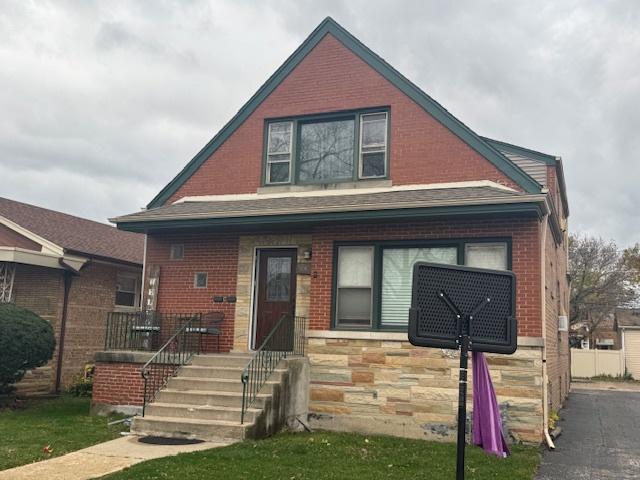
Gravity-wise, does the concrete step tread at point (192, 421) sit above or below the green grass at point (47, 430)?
above

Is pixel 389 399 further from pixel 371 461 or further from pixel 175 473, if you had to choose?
pixel 175 473

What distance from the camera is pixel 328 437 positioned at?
975 centimetres

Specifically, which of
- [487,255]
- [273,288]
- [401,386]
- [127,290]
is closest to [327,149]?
[273,288]

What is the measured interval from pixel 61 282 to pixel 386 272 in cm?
872

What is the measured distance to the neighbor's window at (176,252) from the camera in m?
13.0

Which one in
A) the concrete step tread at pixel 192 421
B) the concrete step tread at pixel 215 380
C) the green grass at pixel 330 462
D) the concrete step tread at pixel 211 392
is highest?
the concrete step tread at pixel 215 380

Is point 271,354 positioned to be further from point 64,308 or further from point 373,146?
point 64,308

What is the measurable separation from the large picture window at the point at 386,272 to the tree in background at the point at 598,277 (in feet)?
107

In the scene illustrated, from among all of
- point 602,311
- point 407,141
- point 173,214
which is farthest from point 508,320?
point 602,311

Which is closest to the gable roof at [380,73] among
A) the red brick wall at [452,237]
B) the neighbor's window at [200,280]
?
the red brick wall at [452,237]

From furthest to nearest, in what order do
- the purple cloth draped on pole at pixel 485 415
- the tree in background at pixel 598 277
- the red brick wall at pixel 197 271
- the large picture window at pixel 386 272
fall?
the tree in background at pixel 598 277
the red brick wall at pixel 197 271
the large picture window at pixel 386 272
the purple cloth draped on pole at pixel 485 415

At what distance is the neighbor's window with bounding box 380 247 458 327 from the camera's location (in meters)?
10.7

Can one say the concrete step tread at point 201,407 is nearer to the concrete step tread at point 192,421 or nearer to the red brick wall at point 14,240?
the concrete step tread at point 192,421

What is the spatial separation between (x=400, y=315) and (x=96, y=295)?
30.2ft
